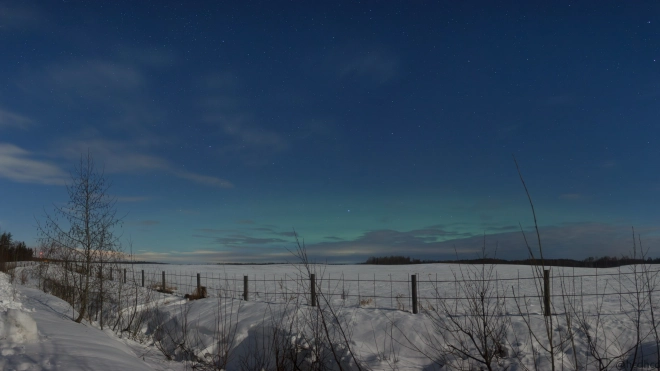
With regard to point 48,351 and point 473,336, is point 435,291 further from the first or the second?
point 48,351

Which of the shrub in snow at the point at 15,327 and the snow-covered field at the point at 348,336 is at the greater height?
the shrub in snow at the point at 15,327

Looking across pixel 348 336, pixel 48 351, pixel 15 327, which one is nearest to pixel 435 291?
pixel 348 336

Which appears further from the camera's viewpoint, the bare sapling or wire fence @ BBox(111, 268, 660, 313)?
wire fence @ BBox(111, 268, 660, 313)

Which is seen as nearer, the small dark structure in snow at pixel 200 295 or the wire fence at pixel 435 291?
the wire fence at pixel 435 291

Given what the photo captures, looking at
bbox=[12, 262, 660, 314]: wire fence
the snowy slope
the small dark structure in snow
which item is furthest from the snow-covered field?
the small dark structure in snow

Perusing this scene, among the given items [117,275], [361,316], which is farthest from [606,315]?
[117,275]

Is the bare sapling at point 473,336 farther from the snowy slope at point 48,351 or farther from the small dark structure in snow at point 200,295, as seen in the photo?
the small dark structure in snow at point 200,295

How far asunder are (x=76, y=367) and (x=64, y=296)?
12979mm

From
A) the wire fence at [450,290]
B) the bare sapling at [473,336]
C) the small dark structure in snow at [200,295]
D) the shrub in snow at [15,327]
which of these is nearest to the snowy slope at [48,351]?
the shrub in snow at [15,327]

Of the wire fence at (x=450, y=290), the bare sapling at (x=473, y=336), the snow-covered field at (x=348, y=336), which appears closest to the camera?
the bare sapling at (x=473, y=336)

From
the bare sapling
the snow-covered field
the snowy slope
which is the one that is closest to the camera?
the bare sapling

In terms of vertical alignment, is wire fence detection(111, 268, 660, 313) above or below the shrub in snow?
below

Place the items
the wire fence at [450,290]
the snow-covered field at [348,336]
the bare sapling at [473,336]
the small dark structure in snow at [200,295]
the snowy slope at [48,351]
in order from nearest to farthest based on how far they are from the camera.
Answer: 1. the bare sapling at [473,336]
2. the snowy slope at [48,351]
3. the snow-covered field at [348,336]
4. the wire fence at [450,290]
5. the small dark structure in snow at [200,295]

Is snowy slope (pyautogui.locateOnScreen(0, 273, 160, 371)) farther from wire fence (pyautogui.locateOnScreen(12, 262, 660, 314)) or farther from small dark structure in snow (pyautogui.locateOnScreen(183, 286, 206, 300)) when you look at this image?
small dark structure in snow (pyautogui.locateOnScreen(183, 286, 206, 300))
